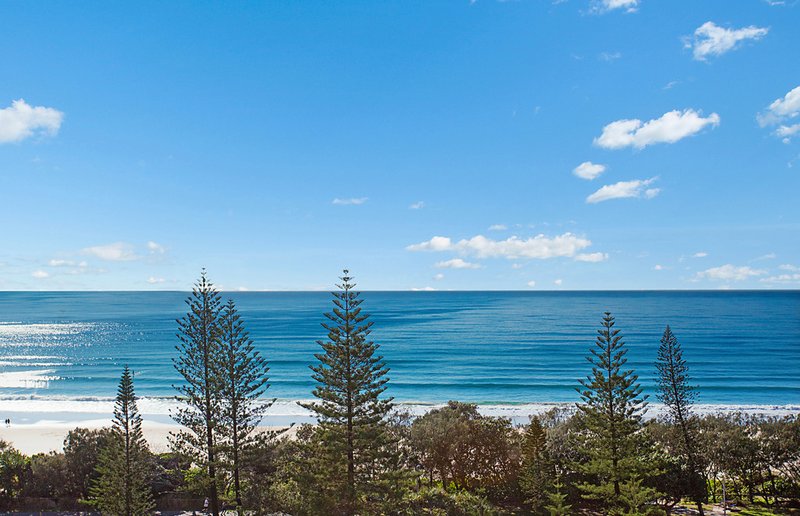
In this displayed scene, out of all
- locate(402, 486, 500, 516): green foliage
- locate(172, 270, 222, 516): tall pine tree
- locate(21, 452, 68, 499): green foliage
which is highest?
locate(172, 270, 222, 516): tall pine tree

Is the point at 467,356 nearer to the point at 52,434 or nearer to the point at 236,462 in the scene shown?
the point at 52,434

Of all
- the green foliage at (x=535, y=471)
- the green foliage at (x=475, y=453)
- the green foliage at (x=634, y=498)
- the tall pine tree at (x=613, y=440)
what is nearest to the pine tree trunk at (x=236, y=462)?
the green foliage at (x=475, y=453)

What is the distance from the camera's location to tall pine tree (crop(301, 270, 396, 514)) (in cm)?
1659

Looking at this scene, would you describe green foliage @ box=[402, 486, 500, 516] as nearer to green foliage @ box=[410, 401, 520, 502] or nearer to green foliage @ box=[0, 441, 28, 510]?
green foliage @ box=[410, 401, 520, 502]

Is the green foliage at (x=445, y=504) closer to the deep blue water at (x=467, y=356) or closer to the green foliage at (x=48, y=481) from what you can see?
the green foliage at (x=48, y=481)

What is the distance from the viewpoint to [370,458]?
1694cm

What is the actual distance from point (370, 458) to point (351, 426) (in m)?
1.19

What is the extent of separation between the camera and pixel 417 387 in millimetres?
45469

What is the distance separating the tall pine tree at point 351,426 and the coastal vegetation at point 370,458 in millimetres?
47

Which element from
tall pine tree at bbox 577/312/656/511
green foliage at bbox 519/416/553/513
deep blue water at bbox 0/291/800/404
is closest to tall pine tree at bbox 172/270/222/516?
green foliage at bbox 519/416/553/513

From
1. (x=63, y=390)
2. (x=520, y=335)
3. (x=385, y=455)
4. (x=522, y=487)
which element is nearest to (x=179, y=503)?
(x=385, y=455)

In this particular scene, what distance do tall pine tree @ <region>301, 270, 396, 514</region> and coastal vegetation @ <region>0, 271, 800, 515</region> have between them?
0.16ft

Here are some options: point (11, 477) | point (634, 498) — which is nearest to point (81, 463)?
point (11, 477)

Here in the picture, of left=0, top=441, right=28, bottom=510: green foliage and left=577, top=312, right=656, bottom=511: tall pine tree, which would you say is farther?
left=0, top=441, right=28, bottom=510: green foliage
